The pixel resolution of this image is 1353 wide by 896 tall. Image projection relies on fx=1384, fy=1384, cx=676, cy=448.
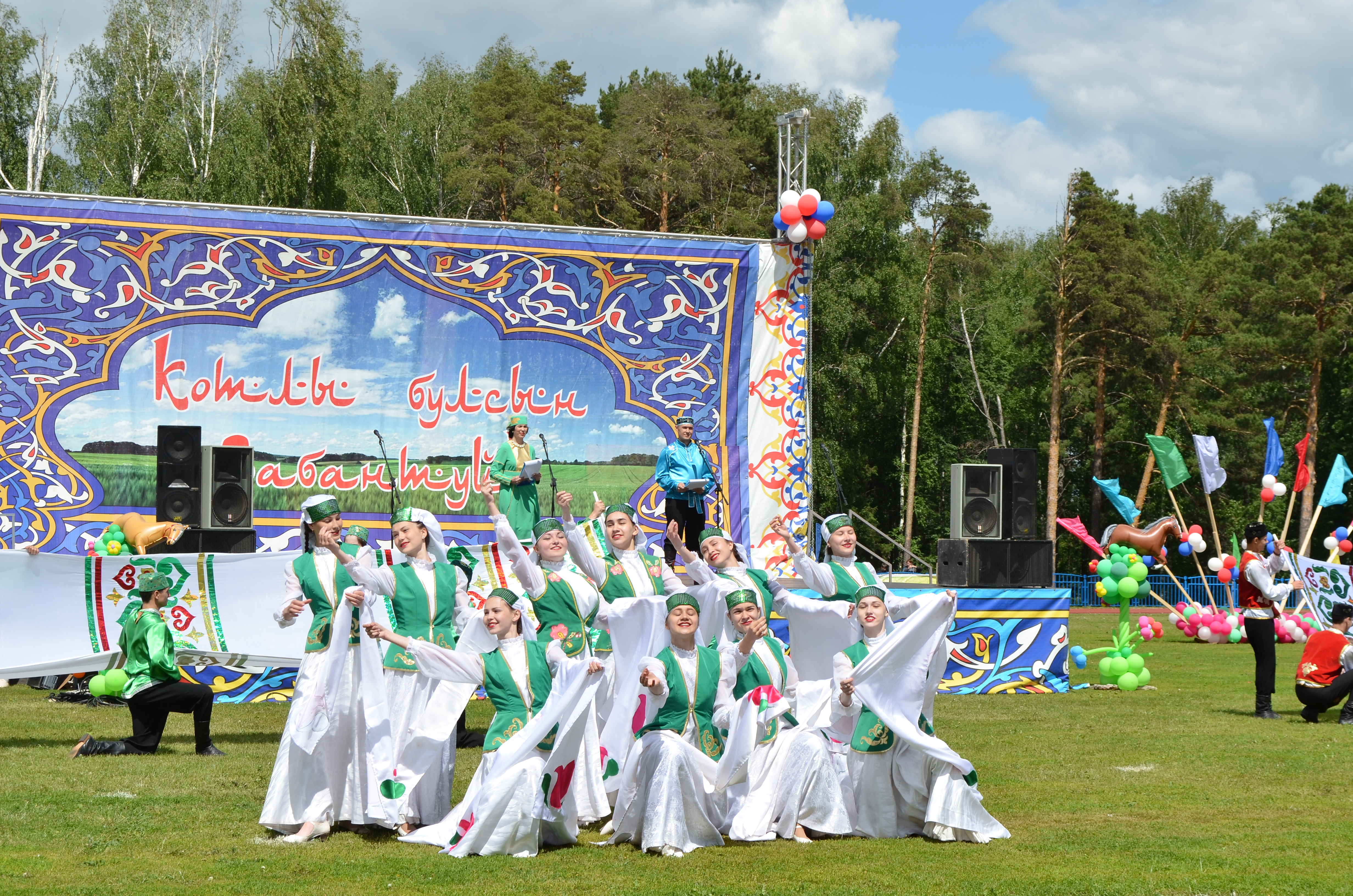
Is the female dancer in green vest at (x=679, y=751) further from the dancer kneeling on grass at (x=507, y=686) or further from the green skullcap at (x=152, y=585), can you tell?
the green skullcap at (x=152, y=585)

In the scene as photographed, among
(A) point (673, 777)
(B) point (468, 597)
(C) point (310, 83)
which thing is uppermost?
(C) point (310, 83)

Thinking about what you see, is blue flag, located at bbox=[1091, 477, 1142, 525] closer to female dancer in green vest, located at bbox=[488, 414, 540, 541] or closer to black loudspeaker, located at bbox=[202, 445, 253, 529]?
female dancer in green vest, located at bbox=[488, 414, 540, 541]

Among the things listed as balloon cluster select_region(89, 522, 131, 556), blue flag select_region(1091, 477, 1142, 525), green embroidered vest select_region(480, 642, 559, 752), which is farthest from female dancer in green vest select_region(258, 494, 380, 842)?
blue flag select_region(1091, 477, 1142, 525)

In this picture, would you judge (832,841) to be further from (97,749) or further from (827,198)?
(827,198)

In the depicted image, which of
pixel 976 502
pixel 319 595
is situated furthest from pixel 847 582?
pixel 976 502

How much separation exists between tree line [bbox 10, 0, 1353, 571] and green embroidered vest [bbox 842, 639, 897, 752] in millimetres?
23544

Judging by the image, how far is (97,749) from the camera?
863 cm

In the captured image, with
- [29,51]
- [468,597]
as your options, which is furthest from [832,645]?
[29,51]

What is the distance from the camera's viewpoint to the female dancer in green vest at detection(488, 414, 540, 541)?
12.8 metres

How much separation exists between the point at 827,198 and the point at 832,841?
2680 centimetres

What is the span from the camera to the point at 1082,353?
112 ft

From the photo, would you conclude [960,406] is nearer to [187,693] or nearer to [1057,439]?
[1057,439]

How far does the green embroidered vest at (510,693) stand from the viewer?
6301 millimetres

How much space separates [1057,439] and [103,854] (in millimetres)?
28919
